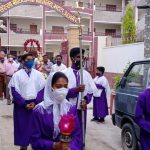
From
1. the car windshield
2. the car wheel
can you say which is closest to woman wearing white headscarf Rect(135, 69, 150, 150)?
Answer: the car windshield

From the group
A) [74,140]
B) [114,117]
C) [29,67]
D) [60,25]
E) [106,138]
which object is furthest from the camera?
[60,25]

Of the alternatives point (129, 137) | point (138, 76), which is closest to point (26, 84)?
point (138, 76)

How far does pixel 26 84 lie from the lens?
6566 millimetres

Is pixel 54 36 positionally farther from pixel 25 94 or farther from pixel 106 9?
pixel 25 94

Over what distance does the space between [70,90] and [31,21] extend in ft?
112

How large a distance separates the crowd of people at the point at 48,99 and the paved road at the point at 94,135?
2.04 feet

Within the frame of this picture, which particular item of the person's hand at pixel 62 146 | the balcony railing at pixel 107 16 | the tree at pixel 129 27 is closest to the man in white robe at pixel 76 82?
the person's hand at pixel 62 146

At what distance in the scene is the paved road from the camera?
25.0 feet

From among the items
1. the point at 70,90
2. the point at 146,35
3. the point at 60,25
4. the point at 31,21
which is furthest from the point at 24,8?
the point at 70,90

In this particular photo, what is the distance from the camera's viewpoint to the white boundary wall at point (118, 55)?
16797mm

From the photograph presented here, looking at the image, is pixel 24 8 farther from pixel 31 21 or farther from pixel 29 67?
pixel 29 67

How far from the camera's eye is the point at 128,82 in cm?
713

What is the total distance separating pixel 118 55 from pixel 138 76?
42.5 ft

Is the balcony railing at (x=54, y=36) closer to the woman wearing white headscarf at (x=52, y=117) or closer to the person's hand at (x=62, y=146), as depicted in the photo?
the woman wearing white headscarf at (x=52, y=117)
